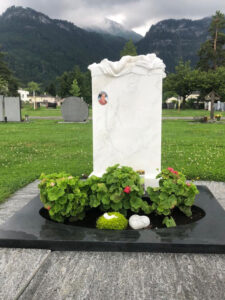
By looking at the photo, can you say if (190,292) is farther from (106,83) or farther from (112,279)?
(106,83)

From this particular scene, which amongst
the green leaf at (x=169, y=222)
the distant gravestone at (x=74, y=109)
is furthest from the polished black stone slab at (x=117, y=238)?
the distant gravestone at (x=74, y=109)

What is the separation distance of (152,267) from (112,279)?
401 millimetres

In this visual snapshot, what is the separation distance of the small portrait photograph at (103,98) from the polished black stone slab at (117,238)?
2136mm

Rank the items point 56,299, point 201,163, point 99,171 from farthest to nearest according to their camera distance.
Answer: point 201,163
point 99,171
point 56,299

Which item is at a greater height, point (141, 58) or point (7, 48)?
point (7, 48)

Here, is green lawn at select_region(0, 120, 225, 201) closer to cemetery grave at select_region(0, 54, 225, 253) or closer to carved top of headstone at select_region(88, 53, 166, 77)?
cemetery grave at select_region(0, 54, 225, 253)

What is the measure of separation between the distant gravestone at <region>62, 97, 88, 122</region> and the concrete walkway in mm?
20555

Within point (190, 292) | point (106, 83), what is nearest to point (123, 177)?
point (190, 292)

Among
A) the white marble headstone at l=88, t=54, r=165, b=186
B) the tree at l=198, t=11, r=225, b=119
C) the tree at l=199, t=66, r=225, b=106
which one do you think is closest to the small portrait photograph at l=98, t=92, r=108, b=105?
the white marble headstone at l=88, t=54, r=165, b=186

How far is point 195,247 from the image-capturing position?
9.36ft

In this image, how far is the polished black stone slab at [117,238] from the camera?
2.86 m

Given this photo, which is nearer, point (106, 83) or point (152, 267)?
point (152, 267)

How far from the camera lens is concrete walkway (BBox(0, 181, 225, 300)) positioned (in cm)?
229

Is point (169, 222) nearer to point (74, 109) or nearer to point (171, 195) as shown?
point (171, 195)
